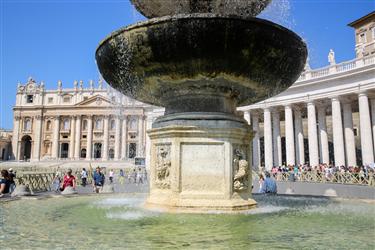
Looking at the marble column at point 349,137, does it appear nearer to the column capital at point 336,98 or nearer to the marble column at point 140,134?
the column capital at point 336,98

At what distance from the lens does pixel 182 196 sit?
6.07 meters

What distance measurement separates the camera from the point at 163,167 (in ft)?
20.9

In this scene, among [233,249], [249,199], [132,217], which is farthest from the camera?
[249,199]

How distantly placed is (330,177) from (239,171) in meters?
23.7

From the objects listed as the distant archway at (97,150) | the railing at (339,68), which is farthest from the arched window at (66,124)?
the railing at (339,68)

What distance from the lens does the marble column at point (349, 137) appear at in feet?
114

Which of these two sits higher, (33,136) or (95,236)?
(33,136)

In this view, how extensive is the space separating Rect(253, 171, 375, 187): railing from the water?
19520mm

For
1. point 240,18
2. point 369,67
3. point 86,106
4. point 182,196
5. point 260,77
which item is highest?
point 86,106

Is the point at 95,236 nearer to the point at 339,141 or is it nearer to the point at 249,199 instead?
the point at 249,199

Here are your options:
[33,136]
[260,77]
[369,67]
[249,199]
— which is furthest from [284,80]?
[33,136]

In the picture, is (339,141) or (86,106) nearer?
(339,141)

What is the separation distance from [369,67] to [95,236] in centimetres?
3342

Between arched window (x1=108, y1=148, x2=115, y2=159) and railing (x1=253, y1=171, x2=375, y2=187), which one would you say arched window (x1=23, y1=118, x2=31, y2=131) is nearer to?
Result: arched window (x1=108, y1=148, x2=115, y2=159)
